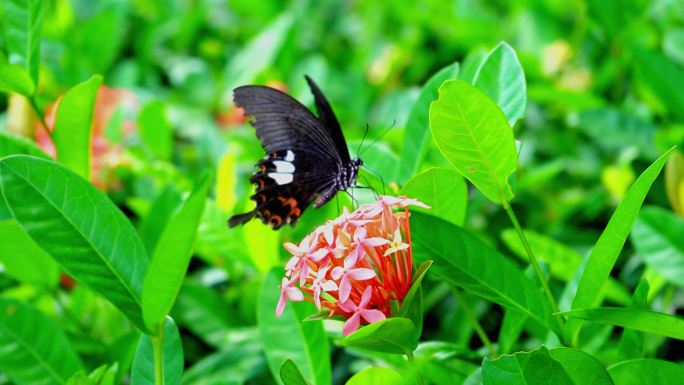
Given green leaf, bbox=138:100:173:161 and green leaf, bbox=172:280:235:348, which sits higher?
green leaf, bbox=138:100:173:161

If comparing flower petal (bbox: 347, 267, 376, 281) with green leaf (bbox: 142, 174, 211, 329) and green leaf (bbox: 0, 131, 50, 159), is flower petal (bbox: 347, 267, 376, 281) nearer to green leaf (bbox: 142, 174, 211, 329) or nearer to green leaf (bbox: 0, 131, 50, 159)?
green leaf (bbox: 142, 174, 211, 329)

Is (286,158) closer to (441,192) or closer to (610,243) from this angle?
(441,192)

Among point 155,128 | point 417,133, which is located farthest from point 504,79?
point 155,128

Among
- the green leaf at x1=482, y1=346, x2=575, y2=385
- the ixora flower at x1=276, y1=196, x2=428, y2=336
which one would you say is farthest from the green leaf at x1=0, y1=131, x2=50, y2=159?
the green leaf at x1=482, y1=346, x2=575, y2=385

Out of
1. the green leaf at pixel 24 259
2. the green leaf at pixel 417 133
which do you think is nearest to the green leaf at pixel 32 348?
the green leaf at pixel 24 259

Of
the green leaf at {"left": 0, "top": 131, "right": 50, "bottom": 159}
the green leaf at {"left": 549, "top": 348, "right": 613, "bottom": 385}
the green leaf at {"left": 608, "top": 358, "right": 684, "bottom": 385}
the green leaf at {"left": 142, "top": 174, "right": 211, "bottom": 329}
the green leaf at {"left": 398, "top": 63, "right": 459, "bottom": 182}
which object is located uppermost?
the green leaf at {"left": 0, "top": 131, "right": 50, "bottom": 159}

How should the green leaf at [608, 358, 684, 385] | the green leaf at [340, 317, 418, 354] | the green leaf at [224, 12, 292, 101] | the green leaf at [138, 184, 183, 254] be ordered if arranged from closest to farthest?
the green leaf at [340, 317, 418, 354], the green leaf at [608, 358, 684, 385], the green leaf at [138, 184, 183, 254], the green leaf at [224, 12, 292, 101]

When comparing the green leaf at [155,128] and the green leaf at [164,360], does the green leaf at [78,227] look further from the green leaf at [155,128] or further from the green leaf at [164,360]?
the green leaf at [155,128]
